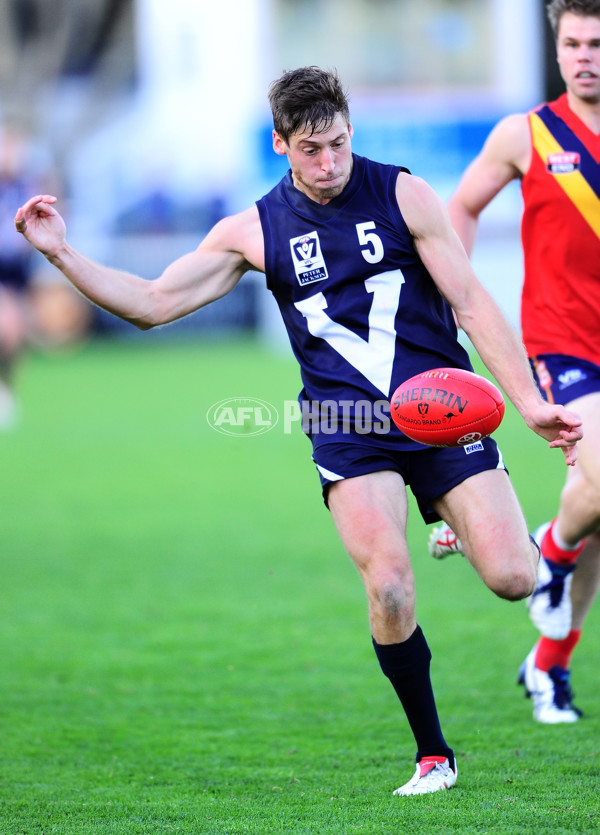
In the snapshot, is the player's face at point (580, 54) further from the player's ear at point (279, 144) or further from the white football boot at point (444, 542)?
the white football boot at point (444, 542)

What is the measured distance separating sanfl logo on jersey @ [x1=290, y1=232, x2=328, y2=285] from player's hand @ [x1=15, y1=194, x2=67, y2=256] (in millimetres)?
829

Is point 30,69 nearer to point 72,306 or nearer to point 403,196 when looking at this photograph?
point 72,306

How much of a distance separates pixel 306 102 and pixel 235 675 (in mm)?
2747

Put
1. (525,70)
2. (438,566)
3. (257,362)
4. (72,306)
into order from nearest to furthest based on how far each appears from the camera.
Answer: (438,566) < (257,362) < (72,306) < (525,70)

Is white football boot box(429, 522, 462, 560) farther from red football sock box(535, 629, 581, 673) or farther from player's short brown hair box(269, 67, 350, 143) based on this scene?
player's short brown hair box(269, 67, 350, 143)

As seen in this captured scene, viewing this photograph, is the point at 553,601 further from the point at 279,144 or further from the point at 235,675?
the point at 279,144

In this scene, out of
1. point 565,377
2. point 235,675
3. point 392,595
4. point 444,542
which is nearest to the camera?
point 392,595

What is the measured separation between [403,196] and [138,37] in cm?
2853

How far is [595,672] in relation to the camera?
561 centimetres

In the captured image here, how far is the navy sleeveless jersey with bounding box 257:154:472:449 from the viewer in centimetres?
427

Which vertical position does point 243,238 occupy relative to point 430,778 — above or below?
above

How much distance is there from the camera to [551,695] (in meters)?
4.97

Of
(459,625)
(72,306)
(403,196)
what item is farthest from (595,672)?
(72,306)

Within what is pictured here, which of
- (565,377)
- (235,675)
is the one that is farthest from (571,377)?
(235,675)
